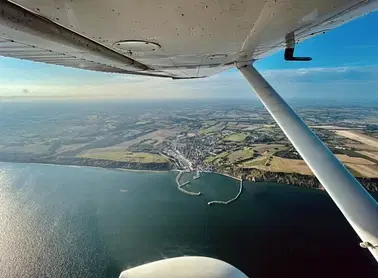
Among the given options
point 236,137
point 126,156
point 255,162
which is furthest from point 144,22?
point 236,137

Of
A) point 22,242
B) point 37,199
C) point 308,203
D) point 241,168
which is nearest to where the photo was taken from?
point 22,242

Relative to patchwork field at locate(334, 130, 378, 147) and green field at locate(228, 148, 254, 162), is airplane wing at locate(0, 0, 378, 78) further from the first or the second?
patchwork field at locate(334, 130, 378, 147)

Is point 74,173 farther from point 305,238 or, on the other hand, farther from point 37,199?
point 305,238

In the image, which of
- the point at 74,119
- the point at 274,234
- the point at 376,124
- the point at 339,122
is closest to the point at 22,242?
the point at 274,234

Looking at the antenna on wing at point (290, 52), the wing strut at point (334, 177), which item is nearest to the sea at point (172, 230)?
the wing strut at point (334, 177)

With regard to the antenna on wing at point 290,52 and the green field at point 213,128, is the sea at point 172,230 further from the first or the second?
the green field at point 213,128

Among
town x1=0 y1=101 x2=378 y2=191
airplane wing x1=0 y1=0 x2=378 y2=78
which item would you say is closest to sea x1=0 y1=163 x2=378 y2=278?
town x1=0 y1=101 x2=378 y2=191

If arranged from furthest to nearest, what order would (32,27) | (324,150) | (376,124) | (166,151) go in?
(376,124), (166,151), (324,150), (32,27)

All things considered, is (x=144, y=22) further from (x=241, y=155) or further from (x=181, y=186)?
(x=241, y=155)
